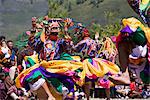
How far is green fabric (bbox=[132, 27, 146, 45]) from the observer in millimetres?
5367

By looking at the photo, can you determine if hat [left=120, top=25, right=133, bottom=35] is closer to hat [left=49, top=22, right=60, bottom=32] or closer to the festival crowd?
the festival crowd

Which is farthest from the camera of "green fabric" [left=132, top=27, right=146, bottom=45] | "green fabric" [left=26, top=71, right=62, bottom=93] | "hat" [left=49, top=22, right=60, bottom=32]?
"hat" [left=49, top=22, right=60, bottom=32]

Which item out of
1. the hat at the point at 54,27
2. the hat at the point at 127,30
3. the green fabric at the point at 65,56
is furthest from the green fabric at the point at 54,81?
the hat at the point at 127,30

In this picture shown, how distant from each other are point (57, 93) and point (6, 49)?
14.0 feet

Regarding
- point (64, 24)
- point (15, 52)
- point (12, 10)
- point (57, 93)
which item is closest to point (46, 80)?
point (57, 93)

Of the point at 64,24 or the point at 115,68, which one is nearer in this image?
the point at 115,68

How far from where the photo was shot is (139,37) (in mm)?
5391

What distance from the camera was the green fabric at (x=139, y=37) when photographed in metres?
5.37

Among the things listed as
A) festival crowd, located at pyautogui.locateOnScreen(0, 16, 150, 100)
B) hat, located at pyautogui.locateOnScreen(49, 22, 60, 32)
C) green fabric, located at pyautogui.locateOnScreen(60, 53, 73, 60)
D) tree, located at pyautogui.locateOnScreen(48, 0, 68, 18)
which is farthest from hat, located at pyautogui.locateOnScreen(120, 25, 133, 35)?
tree, located at pyautogui.locateOnScreen(48, 0, 68, 18)

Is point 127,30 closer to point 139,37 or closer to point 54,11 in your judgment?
point 139,37

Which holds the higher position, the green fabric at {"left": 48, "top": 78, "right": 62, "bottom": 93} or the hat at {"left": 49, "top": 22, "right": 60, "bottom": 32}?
the hat at {"left": 49, "top": 22, "right": 60, "bottom": 32}

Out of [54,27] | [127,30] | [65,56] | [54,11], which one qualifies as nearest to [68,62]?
[65,56]

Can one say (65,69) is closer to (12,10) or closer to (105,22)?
(12,10)

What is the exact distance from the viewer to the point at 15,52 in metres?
12.6
